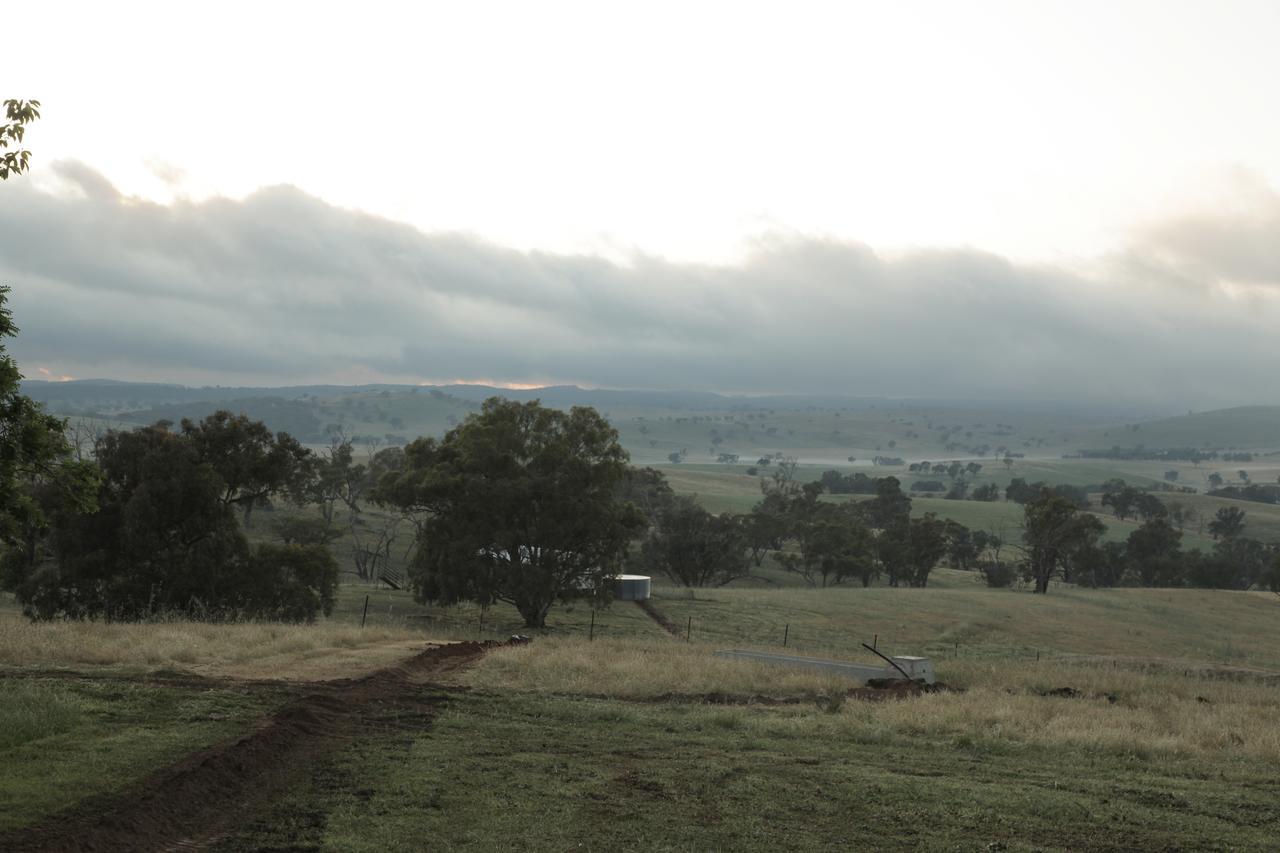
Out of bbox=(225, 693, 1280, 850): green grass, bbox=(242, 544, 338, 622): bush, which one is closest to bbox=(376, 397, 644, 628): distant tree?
bbox=(242, 544, 338, 622): bush

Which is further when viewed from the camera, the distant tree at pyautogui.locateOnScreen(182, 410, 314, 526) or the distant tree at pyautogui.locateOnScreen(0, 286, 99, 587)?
the distant tree at pyautogui.locateOnScreen(182, 410, 314, 526)

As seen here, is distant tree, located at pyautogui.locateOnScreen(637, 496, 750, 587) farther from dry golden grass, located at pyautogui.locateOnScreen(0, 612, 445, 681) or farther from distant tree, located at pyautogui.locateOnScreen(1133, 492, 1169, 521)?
distant tree, located at pyautogui.locateOnScreen(1133, 492, 1169, 521)

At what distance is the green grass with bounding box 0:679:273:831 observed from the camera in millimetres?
11742

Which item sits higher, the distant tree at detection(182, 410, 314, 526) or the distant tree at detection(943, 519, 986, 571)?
the distant tree at detection(182, 410, 314, 526)

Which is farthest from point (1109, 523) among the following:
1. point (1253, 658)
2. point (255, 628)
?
point (255, 628)

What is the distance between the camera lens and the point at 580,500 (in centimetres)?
4850

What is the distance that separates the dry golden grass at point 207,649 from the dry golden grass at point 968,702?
3.31 metres

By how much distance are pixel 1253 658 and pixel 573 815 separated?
195 ft

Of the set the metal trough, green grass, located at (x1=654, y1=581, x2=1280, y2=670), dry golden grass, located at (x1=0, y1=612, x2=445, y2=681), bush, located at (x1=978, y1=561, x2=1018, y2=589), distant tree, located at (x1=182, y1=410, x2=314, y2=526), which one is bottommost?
bush, located at (x1=978, y1=561, x2=1018, y2=589)

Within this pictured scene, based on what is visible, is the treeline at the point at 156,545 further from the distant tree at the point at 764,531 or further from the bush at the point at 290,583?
the distant tree at the point at 764,531

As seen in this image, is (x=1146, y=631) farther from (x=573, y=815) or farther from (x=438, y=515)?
(x=573, y=815)

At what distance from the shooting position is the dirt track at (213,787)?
10.4 meters

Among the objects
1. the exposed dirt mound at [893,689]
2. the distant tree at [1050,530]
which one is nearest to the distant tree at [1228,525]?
the distant tree at [1050,530]

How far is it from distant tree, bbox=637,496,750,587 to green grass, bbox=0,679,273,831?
250ft
